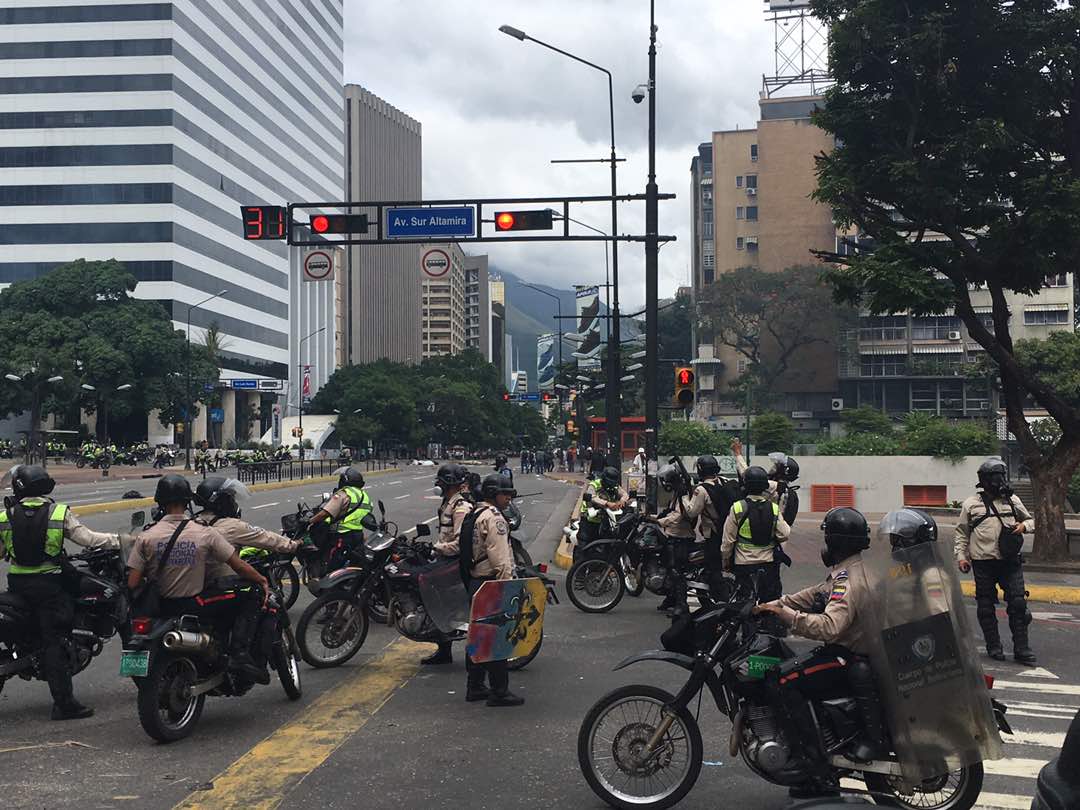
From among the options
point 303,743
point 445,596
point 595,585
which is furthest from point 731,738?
point 595,585

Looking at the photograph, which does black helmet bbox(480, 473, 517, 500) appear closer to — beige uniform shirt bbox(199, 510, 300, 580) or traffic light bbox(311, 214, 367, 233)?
beige uniform shirt bbox(199, 510, 300, 580)

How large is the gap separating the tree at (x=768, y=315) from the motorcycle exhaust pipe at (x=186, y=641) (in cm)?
6560

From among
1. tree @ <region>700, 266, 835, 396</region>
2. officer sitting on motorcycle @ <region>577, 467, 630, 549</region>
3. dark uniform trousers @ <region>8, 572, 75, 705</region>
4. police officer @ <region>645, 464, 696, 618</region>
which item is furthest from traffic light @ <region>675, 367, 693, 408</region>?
tree @ <region>700, 266, 835, 396</region>

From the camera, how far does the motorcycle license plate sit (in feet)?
19.4

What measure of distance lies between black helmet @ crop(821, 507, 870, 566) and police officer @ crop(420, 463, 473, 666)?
3.84 m

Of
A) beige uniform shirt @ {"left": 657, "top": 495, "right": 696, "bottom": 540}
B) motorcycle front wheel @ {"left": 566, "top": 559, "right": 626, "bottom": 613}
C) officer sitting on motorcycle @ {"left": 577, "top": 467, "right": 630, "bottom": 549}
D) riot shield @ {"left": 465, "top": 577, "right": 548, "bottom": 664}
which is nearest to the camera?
riot shield @ {"left": 465, "top": 577, "right": 548, "bottom": 664}

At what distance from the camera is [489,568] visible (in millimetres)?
7430

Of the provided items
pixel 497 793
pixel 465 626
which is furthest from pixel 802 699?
pixel 465 626

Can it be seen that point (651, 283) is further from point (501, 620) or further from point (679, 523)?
point (501, 620)

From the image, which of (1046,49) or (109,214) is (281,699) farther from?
(109,214)

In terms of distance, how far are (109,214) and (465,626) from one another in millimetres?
79686

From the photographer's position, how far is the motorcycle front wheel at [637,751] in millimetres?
5016

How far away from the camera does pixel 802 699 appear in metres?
4.73

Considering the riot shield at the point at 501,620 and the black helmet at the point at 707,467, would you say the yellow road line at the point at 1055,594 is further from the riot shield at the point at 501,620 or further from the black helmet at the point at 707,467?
the riot shield at the point at 501,620
